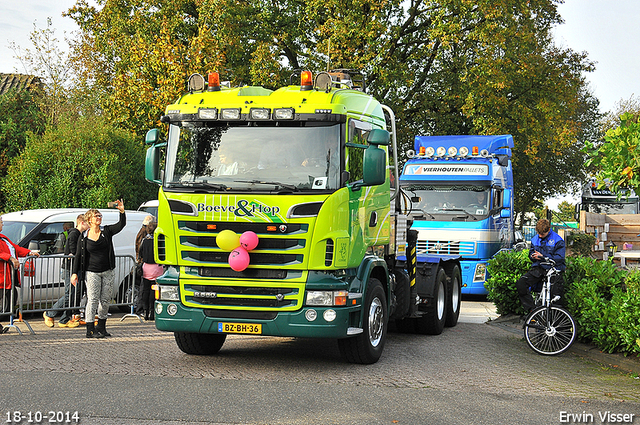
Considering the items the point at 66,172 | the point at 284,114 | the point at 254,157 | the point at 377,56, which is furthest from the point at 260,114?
the point at 377,56

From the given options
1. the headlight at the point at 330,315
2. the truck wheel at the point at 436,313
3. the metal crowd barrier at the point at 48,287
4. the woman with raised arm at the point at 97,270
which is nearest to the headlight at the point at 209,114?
the woman with raised arm at the point at 97,270

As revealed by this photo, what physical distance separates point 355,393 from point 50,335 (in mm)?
5606

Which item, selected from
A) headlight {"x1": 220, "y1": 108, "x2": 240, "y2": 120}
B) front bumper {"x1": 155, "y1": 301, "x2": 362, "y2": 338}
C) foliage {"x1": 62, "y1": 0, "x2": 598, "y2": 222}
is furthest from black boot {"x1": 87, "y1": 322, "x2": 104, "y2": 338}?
foliage {"x1": 62, "y1": 0, "x2": 598, "y2": 222}

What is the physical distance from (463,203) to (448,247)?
3.64 feet

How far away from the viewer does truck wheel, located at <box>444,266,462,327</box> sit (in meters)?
12.5

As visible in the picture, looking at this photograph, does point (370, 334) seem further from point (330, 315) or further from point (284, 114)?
point (284, 114)

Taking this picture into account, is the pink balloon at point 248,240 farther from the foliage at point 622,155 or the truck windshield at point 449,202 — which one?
the truck windshield at point 449,202

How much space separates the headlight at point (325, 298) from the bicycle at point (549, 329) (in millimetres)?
3412

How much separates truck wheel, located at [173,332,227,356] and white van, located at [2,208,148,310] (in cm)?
366

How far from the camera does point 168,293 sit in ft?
27.6

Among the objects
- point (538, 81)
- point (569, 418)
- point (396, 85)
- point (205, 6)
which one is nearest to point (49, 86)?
point (205, 6)

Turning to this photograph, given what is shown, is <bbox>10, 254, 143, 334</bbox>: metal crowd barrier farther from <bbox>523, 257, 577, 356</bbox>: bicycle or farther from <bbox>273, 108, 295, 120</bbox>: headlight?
<bbox>523, 257, 577, 356</bbox>: bicycle

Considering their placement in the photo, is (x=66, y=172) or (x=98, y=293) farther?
(x=66, y=172)

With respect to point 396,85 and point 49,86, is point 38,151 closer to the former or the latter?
point 49,86
